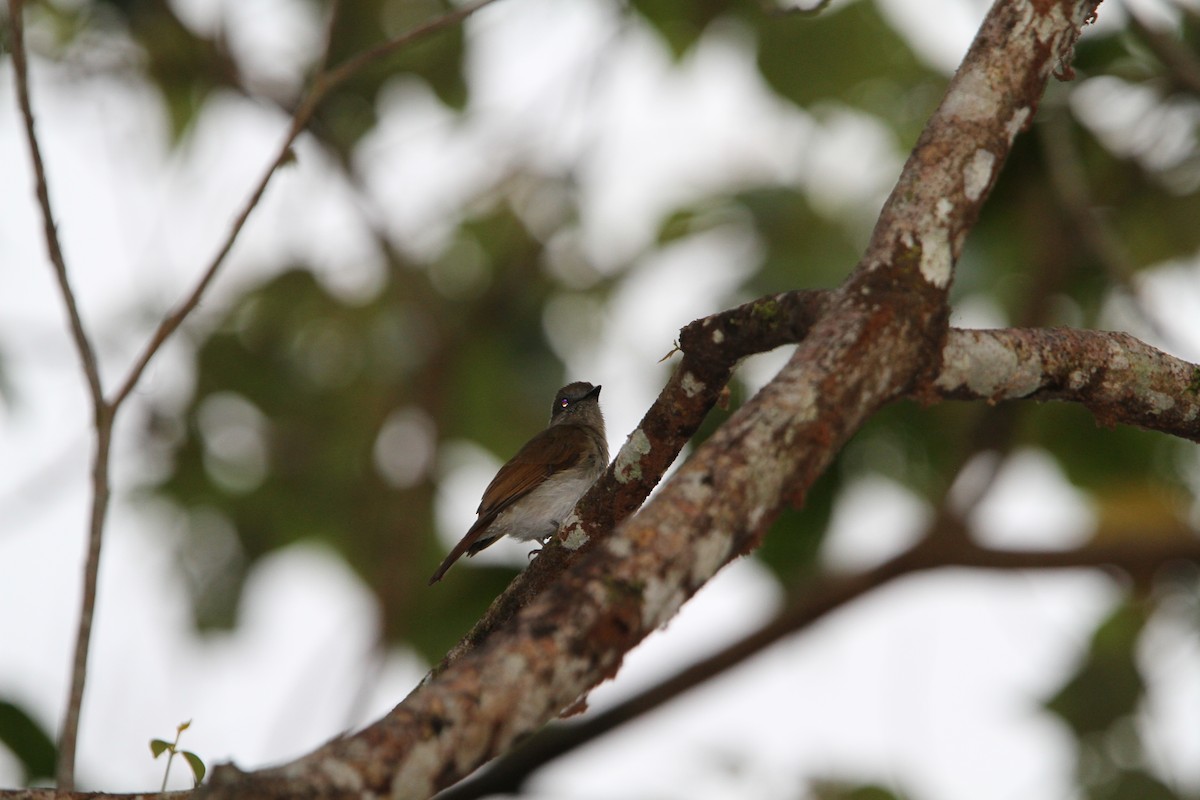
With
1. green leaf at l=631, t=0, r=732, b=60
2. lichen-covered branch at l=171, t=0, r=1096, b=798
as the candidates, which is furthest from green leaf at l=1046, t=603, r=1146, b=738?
lichen-covered branch at l=171, t=0, r=1096, b=798

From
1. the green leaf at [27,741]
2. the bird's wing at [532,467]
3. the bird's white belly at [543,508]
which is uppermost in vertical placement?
the bird's wing at [532,467]

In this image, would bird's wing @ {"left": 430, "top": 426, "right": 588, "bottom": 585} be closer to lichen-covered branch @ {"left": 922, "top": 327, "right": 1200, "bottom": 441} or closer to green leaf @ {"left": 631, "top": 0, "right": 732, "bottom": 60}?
lichen-covered branch @ {"left": 922, "top": 327, "right": 1200, "bottom": 441}

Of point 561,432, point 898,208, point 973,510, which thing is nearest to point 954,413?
point 973,510

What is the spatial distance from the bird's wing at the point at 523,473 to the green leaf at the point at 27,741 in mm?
1729

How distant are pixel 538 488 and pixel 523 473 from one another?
122 mm

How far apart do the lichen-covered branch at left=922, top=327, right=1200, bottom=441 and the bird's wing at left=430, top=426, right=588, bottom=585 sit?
3171 millimetres

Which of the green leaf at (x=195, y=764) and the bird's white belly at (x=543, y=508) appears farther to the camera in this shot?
the bird's white belly at (x=543, y=508)

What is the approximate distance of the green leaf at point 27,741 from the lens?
5.13 metres

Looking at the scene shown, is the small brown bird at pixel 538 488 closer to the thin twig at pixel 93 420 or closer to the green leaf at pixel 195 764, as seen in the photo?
the thin twig at pixel 93 420

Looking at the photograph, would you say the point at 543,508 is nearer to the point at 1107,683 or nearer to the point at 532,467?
the point at 532,467

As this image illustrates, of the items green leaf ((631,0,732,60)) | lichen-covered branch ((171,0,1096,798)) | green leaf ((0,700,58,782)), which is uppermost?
green leaf ((631,0,732,60))

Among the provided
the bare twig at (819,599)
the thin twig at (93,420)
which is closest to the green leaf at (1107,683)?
the bare twig at (819,599)

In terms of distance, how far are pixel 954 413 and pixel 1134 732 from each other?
2.29 m

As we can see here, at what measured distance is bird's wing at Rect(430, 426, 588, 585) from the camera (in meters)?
5.90
